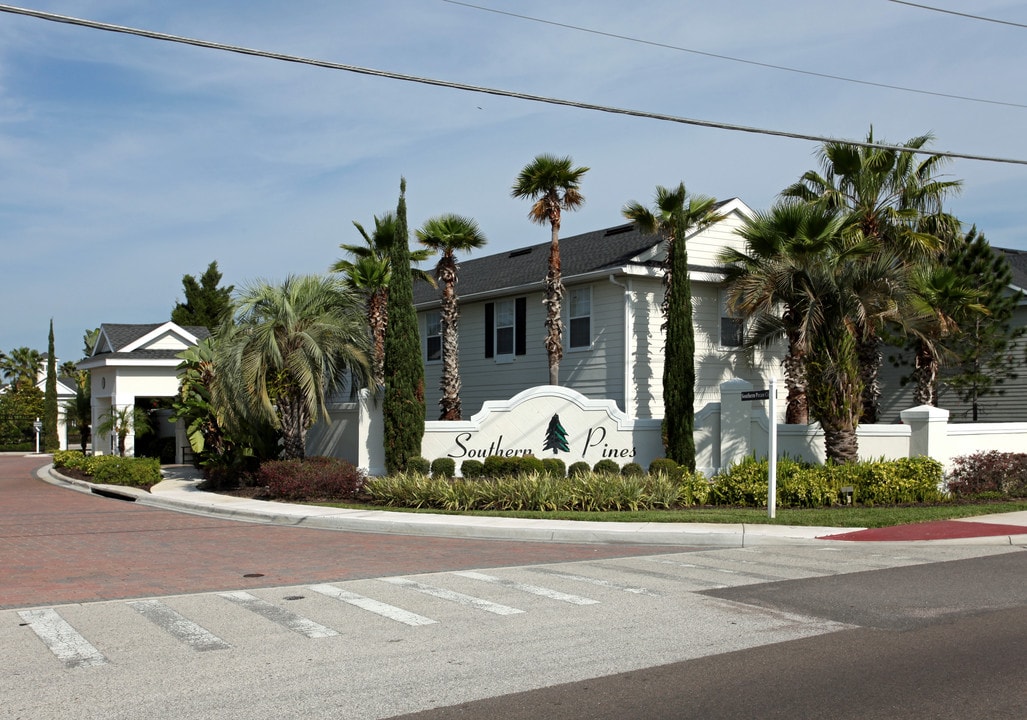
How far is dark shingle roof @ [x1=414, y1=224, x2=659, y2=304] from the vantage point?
2694 centimetres

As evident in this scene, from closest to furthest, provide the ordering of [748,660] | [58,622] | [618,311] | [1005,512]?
[748,660], [58,622], [1005,512], [618,311]

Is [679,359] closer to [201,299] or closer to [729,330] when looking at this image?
[729,330]

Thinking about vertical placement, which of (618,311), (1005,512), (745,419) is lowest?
(1005,512)

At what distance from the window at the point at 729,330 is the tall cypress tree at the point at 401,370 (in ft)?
29.9

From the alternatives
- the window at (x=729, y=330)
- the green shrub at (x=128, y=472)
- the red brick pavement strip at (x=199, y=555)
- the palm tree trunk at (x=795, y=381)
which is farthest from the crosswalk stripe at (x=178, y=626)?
the window at (x=729, y=330)

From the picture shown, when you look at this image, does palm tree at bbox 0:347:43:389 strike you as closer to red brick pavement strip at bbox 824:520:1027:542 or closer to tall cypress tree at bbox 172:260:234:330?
tall cypress tree at bbox 172:260:234:330

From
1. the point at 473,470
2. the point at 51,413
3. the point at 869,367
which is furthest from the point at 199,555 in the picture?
the point at 51,413

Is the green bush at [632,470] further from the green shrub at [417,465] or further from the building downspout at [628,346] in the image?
the green shrub at [417,465]

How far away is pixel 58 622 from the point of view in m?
9.38

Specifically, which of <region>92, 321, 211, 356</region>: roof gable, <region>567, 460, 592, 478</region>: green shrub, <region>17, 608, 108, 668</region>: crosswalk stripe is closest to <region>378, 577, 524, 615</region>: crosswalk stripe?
<region>17, 608, 108, 668</region>: crosswalk stripe

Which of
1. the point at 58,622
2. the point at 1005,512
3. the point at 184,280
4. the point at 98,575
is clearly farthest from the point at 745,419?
the point at 184,280

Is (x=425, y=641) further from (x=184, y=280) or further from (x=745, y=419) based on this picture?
(x=184, y=280)

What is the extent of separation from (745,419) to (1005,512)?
19.1 ft

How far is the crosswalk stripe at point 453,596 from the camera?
9.88m
